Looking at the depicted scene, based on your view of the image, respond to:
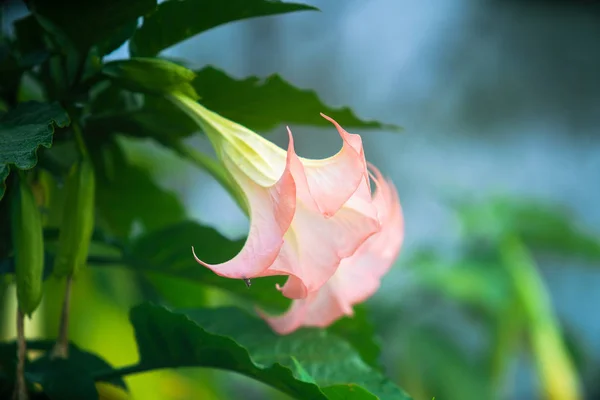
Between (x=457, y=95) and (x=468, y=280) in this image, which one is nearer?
(x=468, y=280)

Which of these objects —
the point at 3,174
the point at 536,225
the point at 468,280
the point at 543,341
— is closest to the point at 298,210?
the point at 3,174

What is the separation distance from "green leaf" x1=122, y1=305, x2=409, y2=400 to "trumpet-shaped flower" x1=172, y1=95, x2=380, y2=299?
0.04 metres

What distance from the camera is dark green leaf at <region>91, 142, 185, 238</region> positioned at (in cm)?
43

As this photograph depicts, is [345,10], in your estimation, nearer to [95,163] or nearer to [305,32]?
[305,32]

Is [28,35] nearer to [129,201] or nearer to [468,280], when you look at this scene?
[129,201]

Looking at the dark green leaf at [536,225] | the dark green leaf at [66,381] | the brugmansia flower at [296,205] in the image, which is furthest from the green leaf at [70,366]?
the dark green leaf at [536,225]

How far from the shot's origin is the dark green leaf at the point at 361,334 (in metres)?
0.40

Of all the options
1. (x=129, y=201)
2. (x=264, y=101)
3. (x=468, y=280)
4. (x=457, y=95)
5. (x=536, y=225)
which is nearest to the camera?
(x=264, y=101)

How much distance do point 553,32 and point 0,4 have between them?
2332mm

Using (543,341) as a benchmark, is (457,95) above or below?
below

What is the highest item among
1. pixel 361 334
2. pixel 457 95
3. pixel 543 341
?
pixel 361 334

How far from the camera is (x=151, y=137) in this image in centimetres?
35

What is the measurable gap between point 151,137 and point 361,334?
178mm

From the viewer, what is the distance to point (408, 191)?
2363 millimetres
